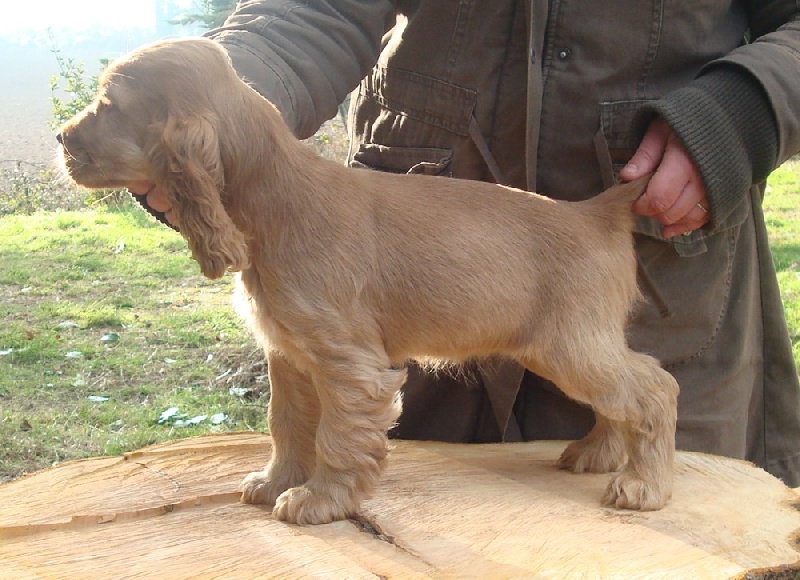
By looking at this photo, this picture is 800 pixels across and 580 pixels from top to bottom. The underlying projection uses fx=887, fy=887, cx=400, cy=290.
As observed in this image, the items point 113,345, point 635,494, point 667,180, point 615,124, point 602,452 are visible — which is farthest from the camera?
point 113,345

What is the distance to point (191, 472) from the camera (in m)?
2.94

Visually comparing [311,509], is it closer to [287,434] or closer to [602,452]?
[287,434]

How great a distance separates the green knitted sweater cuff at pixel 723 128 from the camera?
8.84 feet

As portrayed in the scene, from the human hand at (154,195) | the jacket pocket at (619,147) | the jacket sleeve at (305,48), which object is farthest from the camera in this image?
the jacket pocket at (619,147)

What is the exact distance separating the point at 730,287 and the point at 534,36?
4.05ft

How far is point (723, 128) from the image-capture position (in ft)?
8.91

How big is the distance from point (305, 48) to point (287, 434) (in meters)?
1.34

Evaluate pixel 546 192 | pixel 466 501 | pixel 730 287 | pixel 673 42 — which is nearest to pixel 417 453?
pixel 466 501

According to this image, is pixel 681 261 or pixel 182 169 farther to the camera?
pixel 681 261

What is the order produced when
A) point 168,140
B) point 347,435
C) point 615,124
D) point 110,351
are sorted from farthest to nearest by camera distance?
point 110,351, point 615,124, point 347,435, point 168,140

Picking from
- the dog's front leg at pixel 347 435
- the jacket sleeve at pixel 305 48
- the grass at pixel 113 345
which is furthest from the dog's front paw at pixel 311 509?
the grass at pixel 113 345

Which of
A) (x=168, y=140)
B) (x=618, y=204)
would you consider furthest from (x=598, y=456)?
(x=168, y=140)

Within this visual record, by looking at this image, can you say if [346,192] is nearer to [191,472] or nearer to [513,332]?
[513,332]

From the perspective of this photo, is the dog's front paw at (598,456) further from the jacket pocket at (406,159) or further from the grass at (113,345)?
the grass at (113,345)
